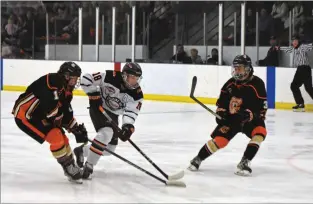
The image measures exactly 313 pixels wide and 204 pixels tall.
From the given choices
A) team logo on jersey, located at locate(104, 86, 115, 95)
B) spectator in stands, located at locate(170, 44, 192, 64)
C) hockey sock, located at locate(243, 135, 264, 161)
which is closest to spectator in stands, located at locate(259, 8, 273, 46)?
spectator in stands, located at locate(170, 44, 192, 64)

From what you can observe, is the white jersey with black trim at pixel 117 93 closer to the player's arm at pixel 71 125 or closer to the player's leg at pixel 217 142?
the player's arm at pixel 71 125

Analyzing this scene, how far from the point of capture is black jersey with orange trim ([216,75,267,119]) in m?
5.55

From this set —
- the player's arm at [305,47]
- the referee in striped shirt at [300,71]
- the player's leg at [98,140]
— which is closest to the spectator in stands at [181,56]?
the referee in striped shirt at [300,71]

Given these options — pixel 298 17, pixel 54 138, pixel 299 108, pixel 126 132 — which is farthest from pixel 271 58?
pixel 54 138

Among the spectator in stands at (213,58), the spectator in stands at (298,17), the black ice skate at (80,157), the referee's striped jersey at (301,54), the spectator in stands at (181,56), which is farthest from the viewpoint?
the spectator in stands at (181,56)

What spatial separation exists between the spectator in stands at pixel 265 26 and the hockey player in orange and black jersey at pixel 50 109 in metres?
8.51

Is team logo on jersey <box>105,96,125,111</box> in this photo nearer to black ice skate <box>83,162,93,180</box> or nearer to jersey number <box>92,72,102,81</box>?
jersey number <box>92,72,102,81</box>

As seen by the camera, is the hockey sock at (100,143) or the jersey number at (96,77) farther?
the jersey number at (96,77)

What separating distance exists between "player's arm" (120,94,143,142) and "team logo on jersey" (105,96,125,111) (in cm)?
7

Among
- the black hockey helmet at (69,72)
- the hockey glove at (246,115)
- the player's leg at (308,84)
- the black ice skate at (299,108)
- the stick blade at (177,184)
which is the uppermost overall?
the black hockey helmet at (69,72)

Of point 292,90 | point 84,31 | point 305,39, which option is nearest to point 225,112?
point 292,90

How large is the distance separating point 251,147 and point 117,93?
3.57 feet

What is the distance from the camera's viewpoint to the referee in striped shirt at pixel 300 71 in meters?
11.6

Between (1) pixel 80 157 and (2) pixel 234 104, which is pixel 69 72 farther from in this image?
(2) pixel 234 104
